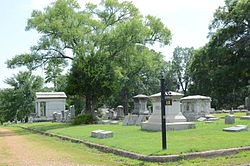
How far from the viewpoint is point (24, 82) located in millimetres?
56438

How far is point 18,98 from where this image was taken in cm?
5450

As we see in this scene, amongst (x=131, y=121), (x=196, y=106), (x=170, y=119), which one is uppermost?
(x=196, y=106)

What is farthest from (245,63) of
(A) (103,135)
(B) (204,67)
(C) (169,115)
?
(A) (103,135)

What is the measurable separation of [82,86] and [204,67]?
717 inches

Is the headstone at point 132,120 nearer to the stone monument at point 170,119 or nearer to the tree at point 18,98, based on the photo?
the stone monument at point 170,119

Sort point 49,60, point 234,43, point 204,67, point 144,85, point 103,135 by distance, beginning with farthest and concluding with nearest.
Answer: point 144,85 < point 204,67 < point 234,43 < point 49,60 < point 103,135

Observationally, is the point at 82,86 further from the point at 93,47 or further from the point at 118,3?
the point at 118,3

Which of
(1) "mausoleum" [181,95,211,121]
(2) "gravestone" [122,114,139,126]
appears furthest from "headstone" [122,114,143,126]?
(1) "mausoleum" [181,95,211,121]

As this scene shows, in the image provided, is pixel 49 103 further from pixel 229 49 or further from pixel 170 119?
pixel 170 119

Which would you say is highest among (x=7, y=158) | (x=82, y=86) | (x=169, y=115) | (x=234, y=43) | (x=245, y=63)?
(x=234, y=43)

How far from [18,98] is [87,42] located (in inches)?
1183

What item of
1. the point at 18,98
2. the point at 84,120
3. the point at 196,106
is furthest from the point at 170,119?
the point at 18,98

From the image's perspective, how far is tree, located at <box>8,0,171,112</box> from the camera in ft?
92.8

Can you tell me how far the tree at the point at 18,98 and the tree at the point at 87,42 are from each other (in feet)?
84.0
